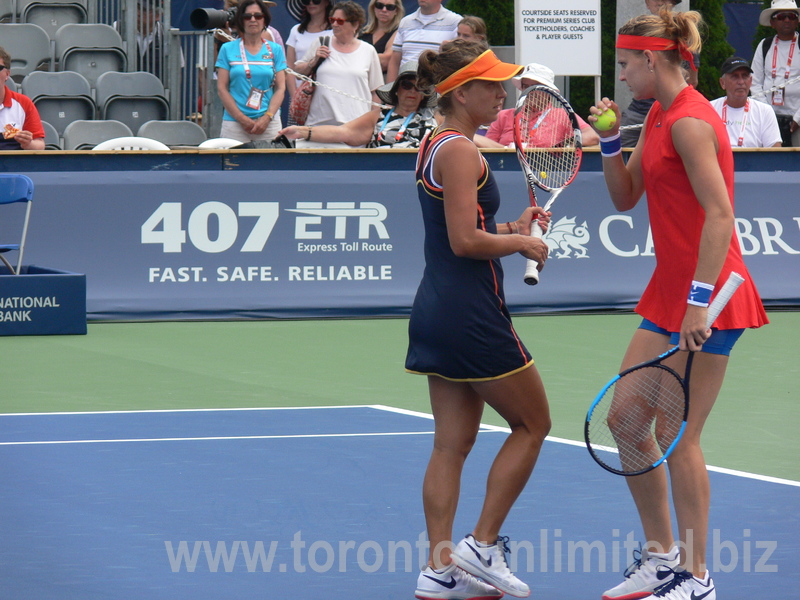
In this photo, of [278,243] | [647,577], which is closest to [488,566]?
[647,577]

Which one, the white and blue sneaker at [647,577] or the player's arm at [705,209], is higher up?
the player's arm at [705,209]

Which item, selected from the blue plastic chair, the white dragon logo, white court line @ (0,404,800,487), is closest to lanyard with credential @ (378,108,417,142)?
the white dragon logo

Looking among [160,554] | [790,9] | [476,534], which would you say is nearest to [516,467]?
[476,534]

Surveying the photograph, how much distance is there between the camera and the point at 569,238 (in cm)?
1030

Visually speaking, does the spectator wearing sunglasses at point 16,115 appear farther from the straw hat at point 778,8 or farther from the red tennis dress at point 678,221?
the red tennis dress at point 678,221

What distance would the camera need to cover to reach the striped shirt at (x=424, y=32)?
1116 cm

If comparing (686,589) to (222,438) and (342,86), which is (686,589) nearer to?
(222,438)

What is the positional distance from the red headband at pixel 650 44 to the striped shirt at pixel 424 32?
297 inches

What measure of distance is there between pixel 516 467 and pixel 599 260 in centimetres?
684

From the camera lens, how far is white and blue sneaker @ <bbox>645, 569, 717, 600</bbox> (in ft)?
11.8

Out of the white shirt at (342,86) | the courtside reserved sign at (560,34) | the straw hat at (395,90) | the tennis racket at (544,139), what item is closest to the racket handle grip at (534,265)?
the tennis racket at (544,139)

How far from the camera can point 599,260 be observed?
10375mm

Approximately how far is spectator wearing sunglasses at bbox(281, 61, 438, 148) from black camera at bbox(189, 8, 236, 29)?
1.82 metres

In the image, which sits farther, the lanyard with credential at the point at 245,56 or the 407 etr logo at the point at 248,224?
the lanyard with credential at the point at 245,56
